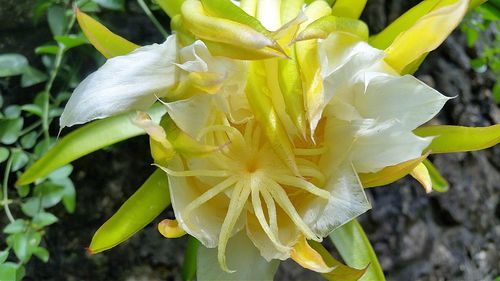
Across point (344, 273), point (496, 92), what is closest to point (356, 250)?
point (344, 273)

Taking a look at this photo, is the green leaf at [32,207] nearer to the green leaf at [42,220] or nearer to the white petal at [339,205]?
the green leaf at [42,220]

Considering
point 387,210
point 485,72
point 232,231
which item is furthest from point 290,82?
point 485,72

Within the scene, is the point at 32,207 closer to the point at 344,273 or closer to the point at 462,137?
the point at 344,273

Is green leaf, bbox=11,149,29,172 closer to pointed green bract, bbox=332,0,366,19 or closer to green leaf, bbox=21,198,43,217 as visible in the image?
green leaf, bbox=21,198,43,217

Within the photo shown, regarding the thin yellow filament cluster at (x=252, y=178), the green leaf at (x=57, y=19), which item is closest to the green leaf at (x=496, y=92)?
the thin yellow filament cluster at (x=252, y=178)

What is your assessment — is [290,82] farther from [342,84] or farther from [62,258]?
[62,258]

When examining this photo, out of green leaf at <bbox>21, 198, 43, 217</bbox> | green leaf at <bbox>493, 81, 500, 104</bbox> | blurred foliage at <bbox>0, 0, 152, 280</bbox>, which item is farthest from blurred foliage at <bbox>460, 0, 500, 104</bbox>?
green leaf at <bbox>21, 198, 43, 217</bbox>
